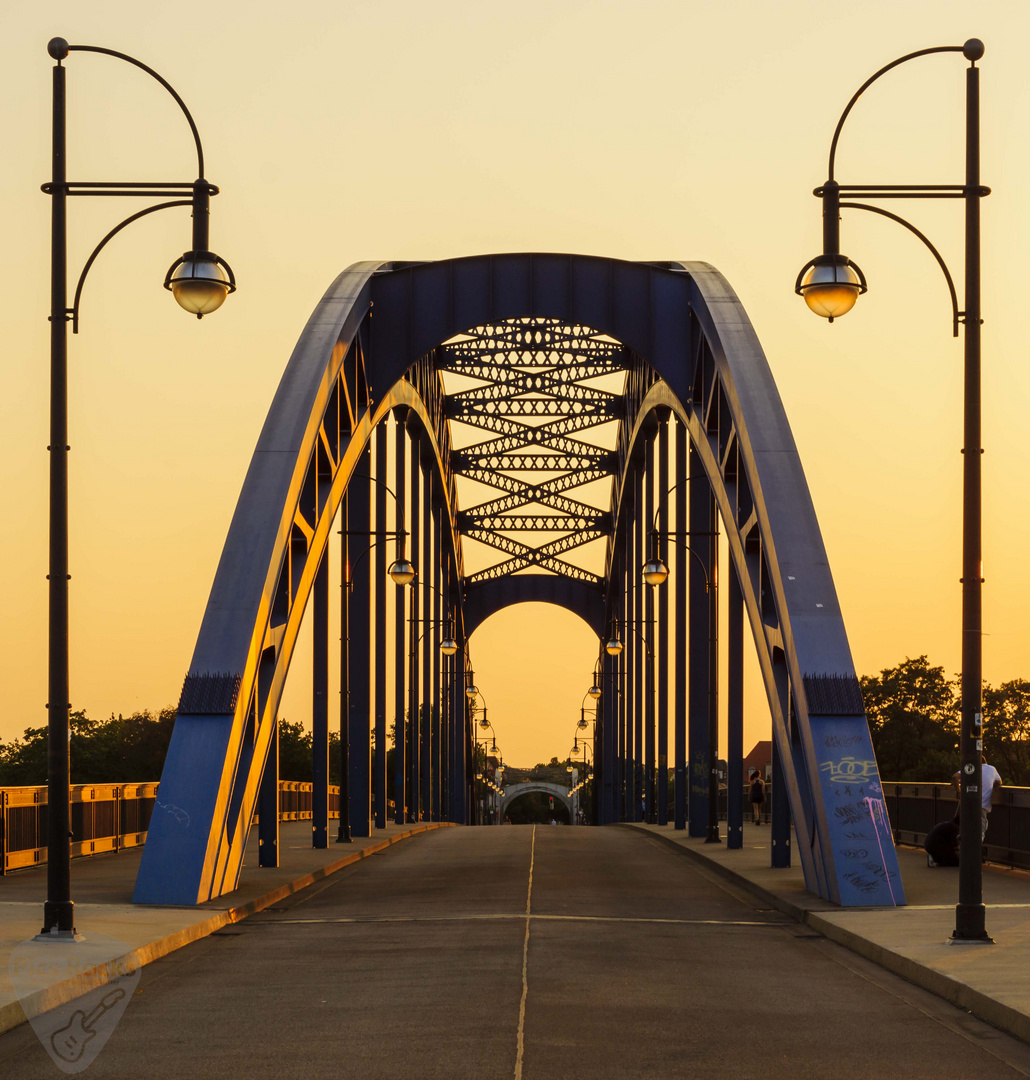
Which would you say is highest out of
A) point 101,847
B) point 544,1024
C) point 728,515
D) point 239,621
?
point 728,515

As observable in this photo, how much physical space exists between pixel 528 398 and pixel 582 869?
1200 inches

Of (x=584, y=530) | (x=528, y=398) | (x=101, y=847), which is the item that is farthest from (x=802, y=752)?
(x=584, y=530)

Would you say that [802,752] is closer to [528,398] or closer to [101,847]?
[101,847]

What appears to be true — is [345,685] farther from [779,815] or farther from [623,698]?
[623,698]

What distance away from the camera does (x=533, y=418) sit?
184 feet

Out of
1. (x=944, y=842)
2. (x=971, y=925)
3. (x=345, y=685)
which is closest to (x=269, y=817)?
(x=345, y=685)

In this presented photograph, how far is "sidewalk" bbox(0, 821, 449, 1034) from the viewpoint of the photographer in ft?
Answer: 34.0

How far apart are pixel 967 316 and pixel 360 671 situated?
770 inches

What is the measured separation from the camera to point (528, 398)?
52.4 m

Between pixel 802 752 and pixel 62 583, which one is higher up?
pixel 62 583

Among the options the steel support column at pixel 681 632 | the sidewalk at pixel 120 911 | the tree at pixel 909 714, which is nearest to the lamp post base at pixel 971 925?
the sidewalk at pixel 120 911

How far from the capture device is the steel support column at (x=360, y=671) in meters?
30.7

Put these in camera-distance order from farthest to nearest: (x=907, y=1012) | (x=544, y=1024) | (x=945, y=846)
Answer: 1. (x=945, y=846)
2. (x=907, y=1012)
3. (x=544, y=1024)

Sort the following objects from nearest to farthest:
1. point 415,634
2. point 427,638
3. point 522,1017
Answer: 1. point 522,1017
2. point 415,634
3. point 427,638
